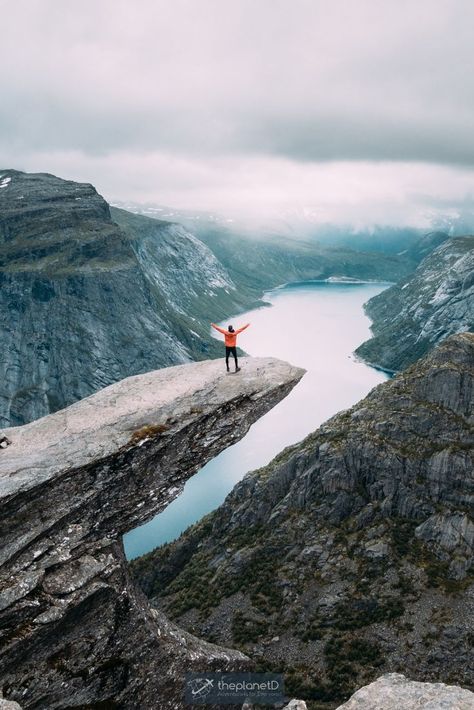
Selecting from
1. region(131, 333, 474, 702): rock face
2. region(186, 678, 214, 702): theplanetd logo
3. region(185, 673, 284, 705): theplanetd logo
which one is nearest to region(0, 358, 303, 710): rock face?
region(185, 673, 284, 705): theplanetd logo

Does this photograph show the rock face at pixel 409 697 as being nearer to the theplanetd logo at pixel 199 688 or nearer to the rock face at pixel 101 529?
the theplanetd logo at pixel 199 688

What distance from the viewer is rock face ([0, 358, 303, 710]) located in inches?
1175

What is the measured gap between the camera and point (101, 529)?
34.5 metres

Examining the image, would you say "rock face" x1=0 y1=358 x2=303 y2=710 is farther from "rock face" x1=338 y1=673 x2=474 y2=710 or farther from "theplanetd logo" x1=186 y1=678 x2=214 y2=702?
"rock face" x1=338 y1=673 x2=474 y2=710

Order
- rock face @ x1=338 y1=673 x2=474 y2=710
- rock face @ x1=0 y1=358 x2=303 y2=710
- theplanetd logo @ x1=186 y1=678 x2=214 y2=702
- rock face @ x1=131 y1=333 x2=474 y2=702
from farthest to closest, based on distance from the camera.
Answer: rock face @ x1=131 y1=333 x2=474 y2=702, theplanetd logo @ x1=186 y1=678 x2=214 y2=702, rock face @ x1=0 y1=358 x2=303 y2=710, rock face @ x1=338 y1=673 x2=474 y2=710

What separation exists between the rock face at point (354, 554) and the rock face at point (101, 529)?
62.4 meters

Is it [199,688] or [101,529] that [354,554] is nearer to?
[199,688]

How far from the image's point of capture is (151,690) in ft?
109

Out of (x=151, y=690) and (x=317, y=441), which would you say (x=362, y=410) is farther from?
(x=151, y=690)

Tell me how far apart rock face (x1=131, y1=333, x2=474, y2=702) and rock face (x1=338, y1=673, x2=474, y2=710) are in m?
70.3

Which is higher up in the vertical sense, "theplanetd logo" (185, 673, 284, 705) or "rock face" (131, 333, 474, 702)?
"theplanetd logo" (185, 673, 284, 705)

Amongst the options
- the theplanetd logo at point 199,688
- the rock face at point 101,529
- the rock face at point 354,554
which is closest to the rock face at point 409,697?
the theplanetd logo at point 199,688

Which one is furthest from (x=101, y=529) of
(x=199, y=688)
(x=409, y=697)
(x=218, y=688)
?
(x=409, y=697)

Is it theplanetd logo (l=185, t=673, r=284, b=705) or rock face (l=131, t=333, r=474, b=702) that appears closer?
theplanetd logo (l=185, t=673, r=284, b=705)
